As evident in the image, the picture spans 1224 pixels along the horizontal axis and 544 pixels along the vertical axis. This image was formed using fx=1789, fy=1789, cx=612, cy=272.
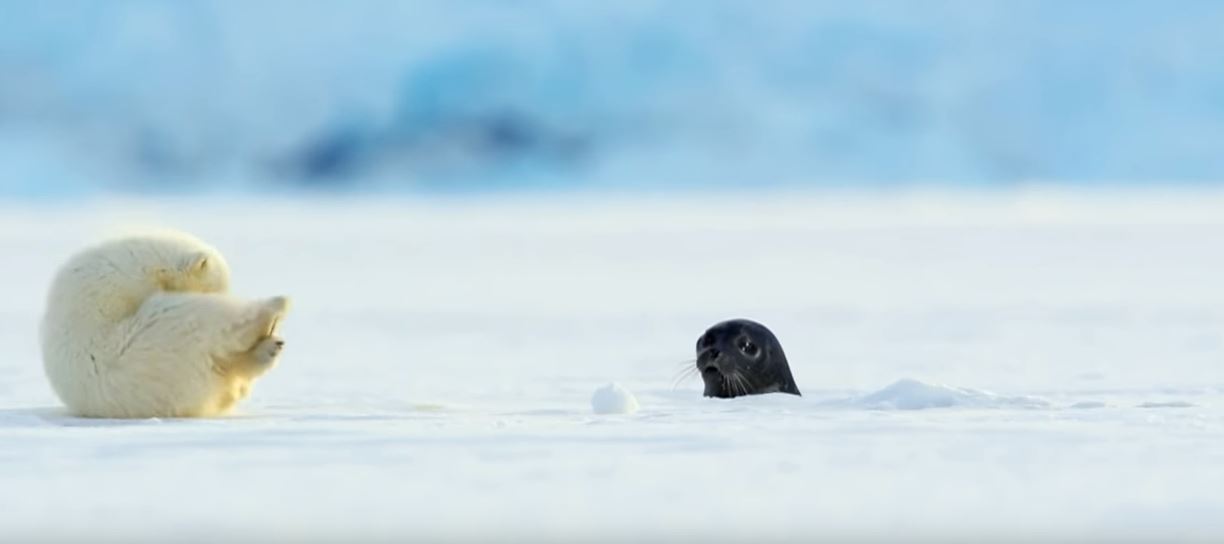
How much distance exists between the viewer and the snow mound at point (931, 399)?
186 inches

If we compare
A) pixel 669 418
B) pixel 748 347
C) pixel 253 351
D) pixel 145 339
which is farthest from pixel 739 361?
pixel 145 339

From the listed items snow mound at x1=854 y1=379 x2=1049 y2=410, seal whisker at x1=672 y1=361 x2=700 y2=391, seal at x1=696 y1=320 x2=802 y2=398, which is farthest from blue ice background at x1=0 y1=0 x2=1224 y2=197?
snow mound at x1=854 y1=379 x2=1049 y2=410

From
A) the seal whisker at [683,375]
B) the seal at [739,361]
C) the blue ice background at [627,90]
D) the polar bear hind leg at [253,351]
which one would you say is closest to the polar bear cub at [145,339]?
the polar bear hind leg at [253,351]

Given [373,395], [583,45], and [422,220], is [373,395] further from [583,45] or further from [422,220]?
[583,45]

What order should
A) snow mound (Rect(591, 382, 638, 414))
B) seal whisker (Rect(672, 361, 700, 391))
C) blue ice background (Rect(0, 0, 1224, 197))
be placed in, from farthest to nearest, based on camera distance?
blue ice background (Rect(0, 0, 1224, 197)) → seal whisker (Rect(672, 361, 700, 391)) → snow mound (Rect(591, 382, 638, 414))

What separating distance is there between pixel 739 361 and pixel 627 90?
21.5 m

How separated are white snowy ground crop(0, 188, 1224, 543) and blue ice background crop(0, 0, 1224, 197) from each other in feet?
37.5

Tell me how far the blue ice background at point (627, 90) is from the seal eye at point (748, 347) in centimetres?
2102

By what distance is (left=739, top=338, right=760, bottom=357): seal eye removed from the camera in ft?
18.4

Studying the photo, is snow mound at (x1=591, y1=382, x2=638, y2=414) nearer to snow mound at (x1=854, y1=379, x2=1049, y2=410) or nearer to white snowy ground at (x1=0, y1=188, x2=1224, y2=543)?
white snowy ground at (x1=0, y1=188, x2=1224, y2=543)

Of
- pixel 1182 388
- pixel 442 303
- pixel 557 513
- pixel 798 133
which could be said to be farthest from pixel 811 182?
pixel 557 513

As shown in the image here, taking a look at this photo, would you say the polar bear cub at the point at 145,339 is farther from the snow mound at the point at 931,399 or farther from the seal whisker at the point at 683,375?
the seal whisker at the point at 683,375

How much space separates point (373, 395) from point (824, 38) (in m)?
21.7

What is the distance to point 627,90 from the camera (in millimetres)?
26922
